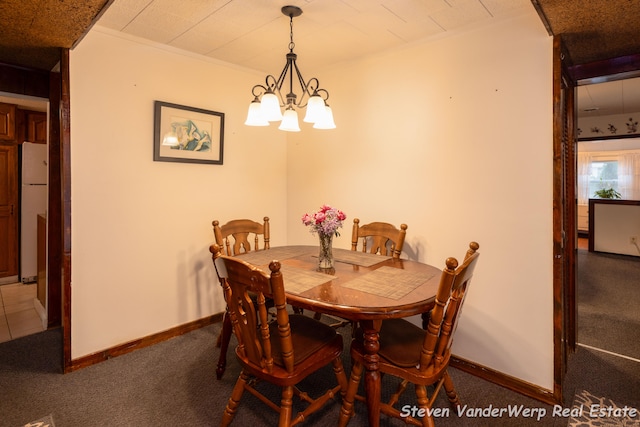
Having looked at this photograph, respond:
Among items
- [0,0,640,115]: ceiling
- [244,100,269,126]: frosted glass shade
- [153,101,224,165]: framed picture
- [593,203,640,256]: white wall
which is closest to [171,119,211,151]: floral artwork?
[153,101,224,165]: framed picture

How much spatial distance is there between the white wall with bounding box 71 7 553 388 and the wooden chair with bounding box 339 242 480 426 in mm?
650

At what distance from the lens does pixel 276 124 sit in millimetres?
3404

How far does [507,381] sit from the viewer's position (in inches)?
83.6

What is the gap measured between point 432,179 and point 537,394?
1434 millimetres

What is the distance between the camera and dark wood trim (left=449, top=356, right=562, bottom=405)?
6.48ft

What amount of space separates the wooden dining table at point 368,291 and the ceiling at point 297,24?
4.65ft

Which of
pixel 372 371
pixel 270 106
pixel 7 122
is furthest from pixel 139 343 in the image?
pixel 7 122

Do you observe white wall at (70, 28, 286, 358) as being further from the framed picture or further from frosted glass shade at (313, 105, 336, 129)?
frosted glass shade at (313, 105, 336, 129)

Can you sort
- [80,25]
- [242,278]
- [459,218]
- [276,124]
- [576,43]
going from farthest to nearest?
[276,124], [459,218], [576,43], [80,25], [242,278]

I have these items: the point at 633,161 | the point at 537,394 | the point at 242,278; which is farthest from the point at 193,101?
the point at 633,161

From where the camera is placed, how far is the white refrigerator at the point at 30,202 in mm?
4113

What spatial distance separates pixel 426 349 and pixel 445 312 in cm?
18

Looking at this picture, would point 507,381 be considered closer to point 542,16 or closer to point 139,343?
point 542,16

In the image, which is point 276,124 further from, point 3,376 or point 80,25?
point 3,376
